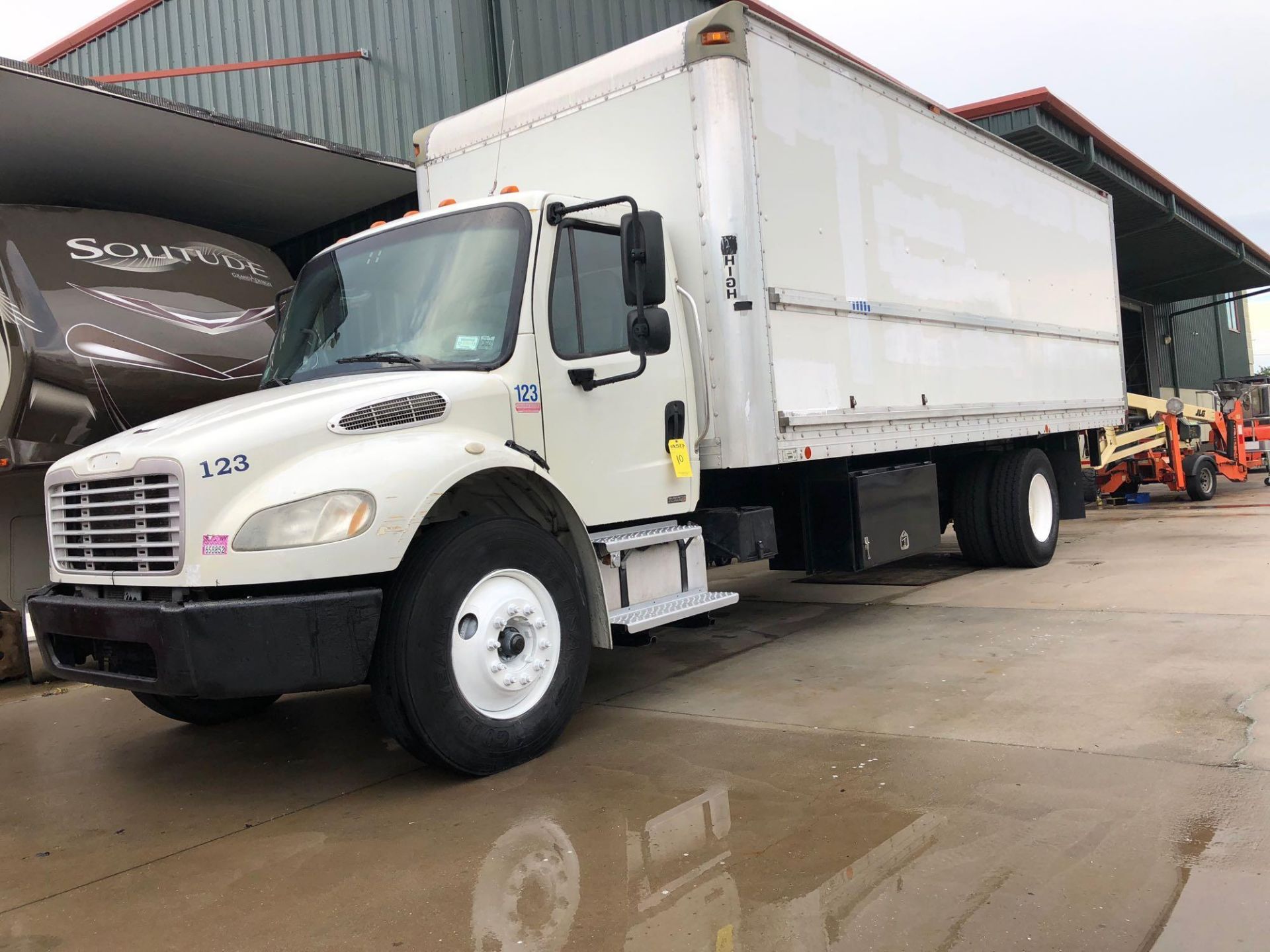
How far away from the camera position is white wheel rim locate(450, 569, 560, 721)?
4.23 meters

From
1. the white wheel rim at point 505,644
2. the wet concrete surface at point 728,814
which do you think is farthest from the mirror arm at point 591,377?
the wet concrete surface at point 728,814

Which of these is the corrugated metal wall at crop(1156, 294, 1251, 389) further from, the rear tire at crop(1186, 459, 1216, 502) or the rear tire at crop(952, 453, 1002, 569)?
the rear tire at crop(952, 453, 1002, 569)

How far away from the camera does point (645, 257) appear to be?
15.5ft

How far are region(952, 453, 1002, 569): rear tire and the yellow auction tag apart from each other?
4.56 m

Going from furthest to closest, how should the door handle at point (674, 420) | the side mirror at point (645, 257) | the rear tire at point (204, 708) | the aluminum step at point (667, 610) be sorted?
the door handle at point (674, 420), the rear tire at point (204, 708), the aluminum step at point (667, 610), the side mirror at point (645, 257)

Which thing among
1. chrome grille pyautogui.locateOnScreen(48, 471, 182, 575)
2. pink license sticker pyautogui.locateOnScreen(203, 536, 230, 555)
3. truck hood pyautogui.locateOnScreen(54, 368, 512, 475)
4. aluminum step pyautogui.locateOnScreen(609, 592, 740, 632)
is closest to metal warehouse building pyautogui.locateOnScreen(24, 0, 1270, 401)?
truck hood pyautogui.locateOnScreen(54, 368, 512, 475)

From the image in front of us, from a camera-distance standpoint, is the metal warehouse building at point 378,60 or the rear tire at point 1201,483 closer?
the metal warehouse building at point 378,60

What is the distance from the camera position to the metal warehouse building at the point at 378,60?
10.6 meters

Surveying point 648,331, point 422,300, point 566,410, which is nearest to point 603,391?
point 566,410

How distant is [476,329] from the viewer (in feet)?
15.5

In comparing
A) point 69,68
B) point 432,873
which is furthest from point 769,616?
point 69,68

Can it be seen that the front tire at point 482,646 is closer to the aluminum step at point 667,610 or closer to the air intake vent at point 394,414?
the aluminum step at point 667,610

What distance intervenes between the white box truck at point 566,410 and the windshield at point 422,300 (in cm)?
1

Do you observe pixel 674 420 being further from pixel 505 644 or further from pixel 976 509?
pixel 976 509
